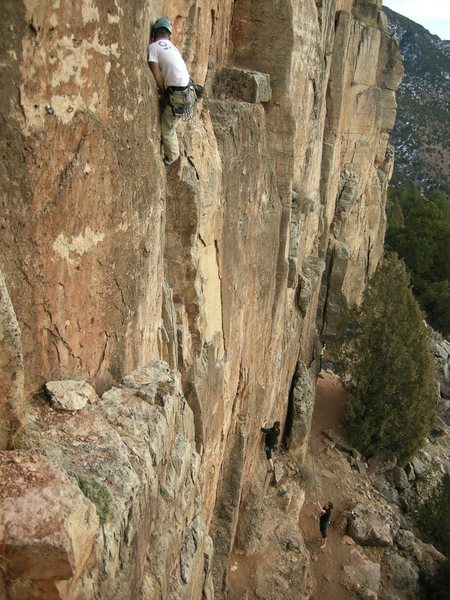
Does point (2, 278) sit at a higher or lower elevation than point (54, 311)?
higher

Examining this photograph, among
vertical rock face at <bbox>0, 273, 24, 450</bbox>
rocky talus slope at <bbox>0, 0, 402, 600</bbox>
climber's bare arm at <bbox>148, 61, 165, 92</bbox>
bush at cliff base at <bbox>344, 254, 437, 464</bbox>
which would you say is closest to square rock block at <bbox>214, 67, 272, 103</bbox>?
rocky talus slope at <bbox>0, 0, 402, 600</bbox>

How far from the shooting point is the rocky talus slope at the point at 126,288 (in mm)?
4258

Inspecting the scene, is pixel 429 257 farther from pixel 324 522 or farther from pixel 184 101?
pixel 184 101

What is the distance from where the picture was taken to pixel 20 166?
446 centimetres

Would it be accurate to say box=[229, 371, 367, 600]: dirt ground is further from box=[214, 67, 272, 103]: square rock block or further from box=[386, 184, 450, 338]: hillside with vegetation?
box=[386, 184, 450, 338]: hillside with vegetation

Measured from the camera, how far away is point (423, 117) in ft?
322

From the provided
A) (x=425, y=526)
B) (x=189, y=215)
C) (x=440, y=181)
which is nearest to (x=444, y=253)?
(x=425, y=526)

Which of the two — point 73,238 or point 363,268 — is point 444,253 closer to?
point 363,268

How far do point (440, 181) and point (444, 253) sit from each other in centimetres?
5662

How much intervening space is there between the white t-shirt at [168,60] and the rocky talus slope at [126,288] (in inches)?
7.4

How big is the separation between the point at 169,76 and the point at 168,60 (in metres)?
0.16

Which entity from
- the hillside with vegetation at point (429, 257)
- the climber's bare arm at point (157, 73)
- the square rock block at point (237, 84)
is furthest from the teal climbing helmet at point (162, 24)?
the hillside with vegetation at point (429, 257)

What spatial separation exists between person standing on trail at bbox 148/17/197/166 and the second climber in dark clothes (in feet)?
31.0

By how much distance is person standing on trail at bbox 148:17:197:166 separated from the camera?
18.8 feet
